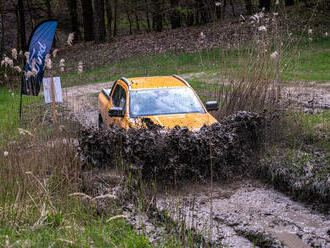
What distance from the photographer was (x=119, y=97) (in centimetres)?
866

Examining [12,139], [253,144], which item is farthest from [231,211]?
[12,139]

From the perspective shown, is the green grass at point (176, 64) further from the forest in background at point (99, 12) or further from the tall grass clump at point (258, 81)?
the tall grass clump at point (258, 81)

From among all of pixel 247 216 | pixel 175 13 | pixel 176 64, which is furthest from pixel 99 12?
pixel 247 216

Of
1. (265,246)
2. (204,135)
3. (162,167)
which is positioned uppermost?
(204,135)

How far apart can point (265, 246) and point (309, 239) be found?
547mm

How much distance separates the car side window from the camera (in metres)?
8.26

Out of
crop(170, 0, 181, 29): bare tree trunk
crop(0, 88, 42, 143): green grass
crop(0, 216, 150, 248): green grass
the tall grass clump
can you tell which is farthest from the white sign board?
crop(170, 0, 181, 29): bare tree trunk

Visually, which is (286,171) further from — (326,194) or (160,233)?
(160,233)

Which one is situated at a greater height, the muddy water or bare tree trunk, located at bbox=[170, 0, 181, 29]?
bare tree trunk, located at bbox=[170, 0, 181, 29]

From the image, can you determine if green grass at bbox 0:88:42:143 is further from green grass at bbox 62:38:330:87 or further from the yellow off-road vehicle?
green grass at bbox 62:38:330:87

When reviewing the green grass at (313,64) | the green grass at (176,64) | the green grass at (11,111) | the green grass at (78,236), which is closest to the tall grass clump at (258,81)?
the green grass at (11,111)

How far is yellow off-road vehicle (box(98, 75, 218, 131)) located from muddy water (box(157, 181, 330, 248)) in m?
1.28

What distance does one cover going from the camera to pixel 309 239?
5.15 metres

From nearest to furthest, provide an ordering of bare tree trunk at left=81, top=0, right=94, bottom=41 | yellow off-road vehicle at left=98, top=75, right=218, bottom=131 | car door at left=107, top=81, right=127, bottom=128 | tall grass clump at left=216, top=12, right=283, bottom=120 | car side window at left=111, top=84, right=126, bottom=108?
yellow off-road vehicle at left=98, top=75, right=218, bottom=131
car door at left=107, top=81, right=127, bottom=128
car side window at left=111, top=84, right=126, bottom=108
tall grass clump at left=216, top=12, right=283, bottom=120
bare tree trunk at left=81, top=0, right=94, bottom=41
